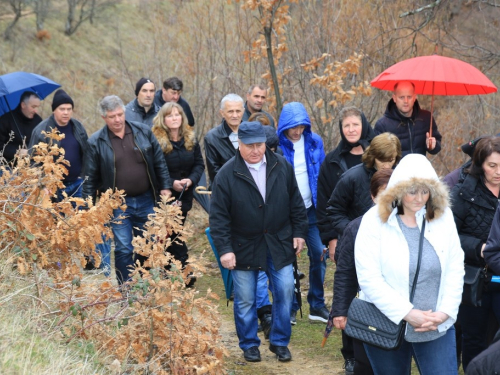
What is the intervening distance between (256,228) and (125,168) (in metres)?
1.72

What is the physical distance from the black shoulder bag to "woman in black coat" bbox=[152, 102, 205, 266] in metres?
3.41

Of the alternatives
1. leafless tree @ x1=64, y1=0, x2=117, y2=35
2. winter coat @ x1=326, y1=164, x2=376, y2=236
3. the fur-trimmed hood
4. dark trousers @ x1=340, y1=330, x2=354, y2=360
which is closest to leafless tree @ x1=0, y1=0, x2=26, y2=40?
leafless tree @ x1=64, y1=0, x2=117, y2=35

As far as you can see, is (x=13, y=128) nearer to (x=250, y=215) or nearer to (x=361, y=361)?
(x=250, y=215)


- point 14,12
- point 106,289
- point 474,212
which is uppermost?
point 14,12

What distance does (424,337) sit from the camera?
3.88 metres

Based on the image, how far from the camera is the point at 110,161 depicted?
6637 millimetres

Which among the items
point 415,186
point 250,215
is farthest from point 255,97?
point 415,186

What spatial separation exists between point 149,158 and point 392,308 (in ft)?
11.9

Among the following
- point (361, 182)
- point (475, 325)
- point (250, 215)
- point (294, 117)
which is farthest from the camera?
point (294, 117)

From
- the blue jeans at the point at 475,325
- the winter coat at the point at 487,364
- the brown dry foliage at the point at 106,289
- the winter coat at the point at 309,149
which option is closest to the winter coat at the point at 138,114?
the winter coat at the point at 309,149

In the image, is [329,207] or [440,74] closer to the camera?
[329,207]

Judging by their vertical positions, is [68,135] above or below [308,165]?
above

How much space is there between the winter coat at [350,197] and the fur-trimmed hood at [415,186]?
1.35 metres

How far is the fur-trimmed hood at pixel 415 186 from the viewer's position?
3.92 m
